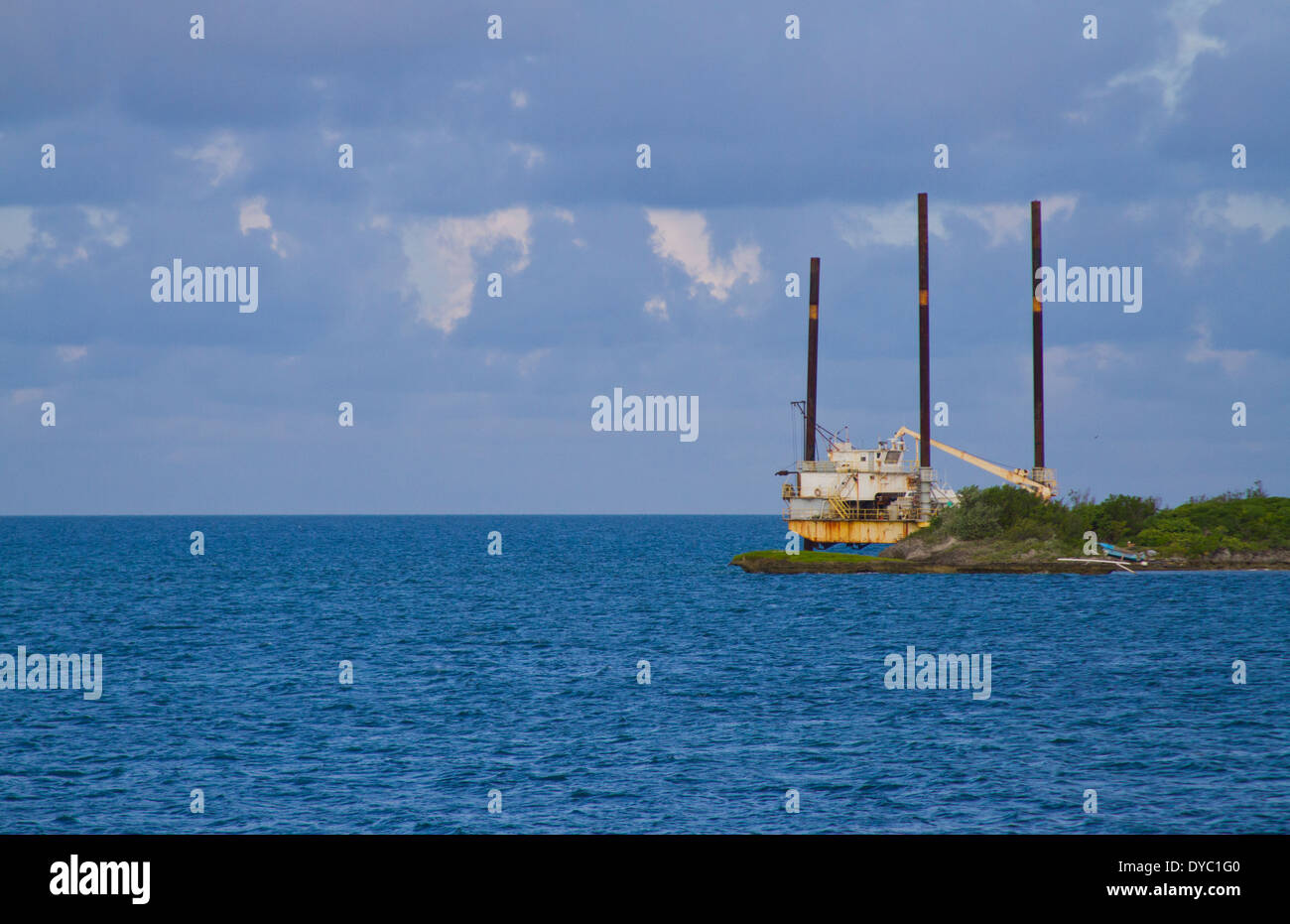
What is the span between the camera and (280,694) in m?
40.3

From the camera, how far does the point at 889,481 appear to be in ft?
305

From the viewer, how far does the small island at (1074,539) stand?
7881 cm

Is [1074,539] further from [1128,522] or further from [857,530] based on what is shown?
[857,530]

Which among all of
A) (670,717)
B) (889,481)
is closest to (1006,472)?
(889,481)

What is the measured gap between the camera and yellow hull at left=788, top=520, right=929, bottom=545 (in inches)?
3627

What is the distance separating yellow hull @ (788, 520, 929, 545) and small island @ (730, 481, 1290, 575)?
3715 millimetres

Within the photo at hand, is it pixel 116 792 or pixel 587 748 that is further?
pixel 587 748

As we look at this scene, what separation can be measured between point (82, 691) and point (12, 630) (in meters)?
25.8

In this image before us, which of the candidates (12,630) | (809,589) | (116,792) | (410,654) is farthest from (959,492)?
(116,792)

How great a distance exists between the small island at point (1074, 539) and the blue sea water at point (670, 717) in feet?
17.4
